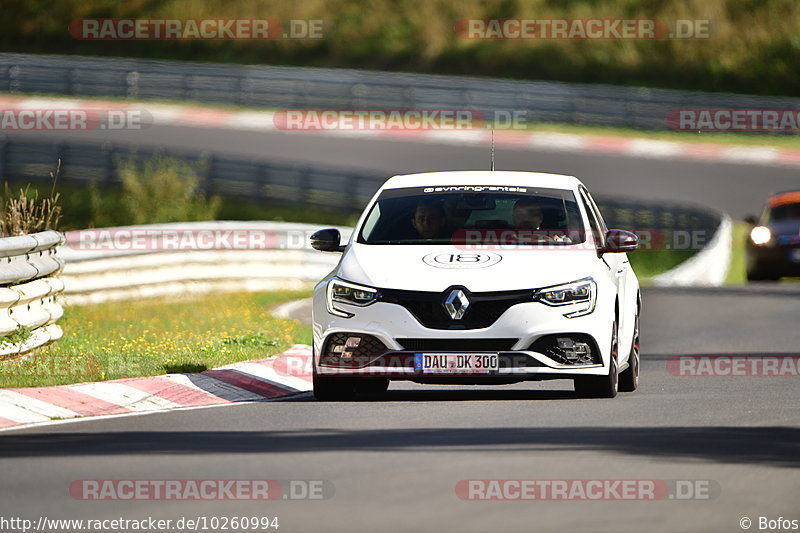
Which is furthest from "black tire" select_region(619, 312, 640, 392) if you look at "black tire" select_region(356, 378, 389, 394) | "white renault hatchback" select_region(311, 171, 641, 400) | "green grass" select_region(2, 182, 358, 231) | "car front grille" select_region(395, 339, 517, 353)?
"green grass" select_region(2, 182, 358, 231)

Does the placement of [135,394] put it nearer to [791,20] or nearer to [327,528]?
[327,528]

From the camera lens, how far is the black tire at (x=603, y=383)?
41.7 ft

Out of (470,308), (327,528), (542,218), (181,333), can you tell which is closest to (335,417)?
(470,308)

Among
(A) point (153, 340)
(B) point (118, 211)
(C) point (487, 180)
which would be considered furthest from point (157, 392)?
(B) point (118, 211)

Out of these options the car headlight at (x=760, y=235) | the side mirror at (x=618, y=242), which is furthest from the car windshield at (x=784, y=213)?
the side mirror at (x=618, y=242)

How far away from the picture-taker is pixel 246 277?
77.4ft

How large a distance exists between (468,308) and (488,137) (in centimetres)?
3148

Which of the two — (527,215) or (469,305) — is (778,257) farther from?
(469,305)

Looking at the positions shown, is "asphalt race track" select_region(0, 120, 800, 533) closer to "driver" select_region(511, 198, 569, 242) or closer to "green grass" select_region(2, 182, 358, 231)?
"driver" select_region(511, 198, 569, 242)

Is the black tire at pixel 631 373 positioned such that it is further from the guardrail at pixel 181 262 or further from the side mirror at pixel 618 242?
the guardrail at pixel 181 262

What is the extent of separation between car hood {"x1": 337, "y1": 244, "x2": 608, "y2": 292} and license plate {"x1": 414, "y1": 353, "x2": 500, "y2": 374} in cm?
46

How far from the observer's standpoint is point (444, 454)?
996cm

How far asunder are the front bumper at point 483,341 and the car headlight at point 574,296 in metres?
0.04

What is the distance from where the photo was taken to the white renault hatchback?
40.0 feet
